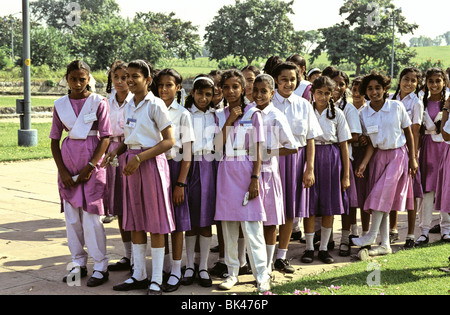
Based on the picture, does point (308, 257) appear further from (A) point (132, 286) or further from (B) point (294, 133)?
(A) point (132, 286)

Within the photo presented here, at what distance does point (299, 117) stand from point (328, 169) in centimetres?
71

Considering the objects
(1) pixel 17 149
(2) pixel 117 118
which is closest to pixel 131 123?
(2) pixel 117 118

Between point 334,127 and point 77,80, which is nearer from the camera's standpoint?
point 77,80

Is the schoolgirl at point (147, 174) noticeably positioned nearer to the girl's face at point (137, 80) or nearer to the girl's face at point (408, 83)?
the girl's face at point (137, 80)

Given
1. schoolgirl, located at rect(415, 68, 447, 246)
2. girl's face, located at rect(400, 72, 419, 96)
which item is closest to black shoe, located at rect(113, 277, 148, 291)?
schoolgirl, located at rect(415, 68, 447, 246)

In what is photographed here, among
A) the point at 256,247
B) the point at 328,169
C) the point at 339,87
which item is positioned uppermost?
the point at 339,87

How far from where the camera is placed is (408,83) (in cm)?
656

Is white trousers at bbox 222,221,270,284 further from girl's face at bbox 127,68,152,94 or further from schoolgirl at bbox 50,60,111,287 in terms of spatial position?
girl's face at bbox 127,68,152,94

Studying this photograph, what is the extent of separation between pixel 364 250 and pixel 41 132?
1322 cm

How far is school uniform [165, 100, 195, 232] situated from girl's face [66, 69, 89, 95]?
77 cm

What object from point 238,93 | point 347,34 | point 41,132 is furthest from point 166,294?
point 347,34

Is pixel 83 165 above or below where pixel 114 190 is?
above

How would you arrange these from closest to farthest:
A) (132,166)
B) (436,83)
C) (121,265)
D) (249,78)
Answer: (132,166) → (121,265) → (249,78) → (436,83)

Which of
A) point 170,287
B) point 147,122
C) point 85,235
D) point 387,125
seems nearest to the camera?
point 147,122
